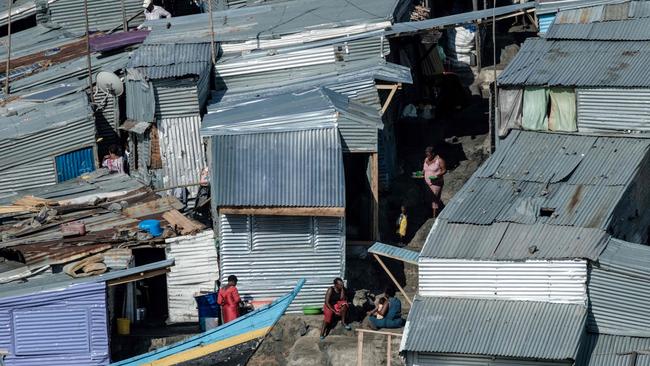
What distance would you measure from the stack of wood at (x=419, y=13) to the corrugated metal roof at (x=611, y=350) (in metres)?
12.4

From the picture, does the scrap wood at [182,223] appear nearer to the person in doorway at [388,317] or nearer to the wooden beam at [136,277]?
the wooden beam at [136,277]

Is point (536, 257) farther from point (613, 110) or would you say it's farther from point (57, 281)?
point (57, 281)

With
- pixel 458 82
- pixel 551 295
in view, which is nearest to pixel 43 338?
pixel 551 295

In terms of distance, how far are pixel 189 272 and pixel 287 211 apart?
250 cm

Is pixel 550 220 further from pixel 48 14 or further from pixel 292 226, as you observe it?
pixel 48 14

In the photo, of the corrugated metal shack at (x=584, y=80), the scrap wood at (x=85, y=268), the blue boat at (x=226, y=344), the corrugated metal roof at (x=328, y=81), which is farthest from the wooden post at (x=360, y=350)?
the corrugated metal roof at (x=328, y=81)

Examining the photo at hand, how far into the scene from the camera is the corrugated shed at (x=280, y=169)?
105 ft

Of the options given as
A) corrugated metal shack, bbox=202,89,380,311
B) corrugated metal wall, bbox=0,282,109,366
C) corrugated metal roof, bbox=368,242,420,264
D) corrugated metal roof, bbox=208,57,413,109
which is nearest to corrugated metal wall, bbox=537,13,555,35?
corrugated metal roof, bbox=208,57,413,109

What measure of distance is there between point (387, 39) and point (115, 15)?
26.2 feet

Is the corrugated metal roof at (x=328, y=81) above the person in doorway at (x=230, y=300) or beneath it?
above

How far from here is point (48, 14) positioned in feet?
135

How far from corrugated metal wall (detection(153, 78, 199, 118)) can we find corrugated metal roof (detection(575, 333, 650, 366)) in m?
10.7

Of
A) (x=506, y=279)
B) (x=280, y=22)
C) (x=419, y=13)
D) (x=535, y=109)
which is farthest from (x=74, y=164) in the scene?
(x=506, y=279)

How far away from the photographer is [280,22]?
3769 cm
